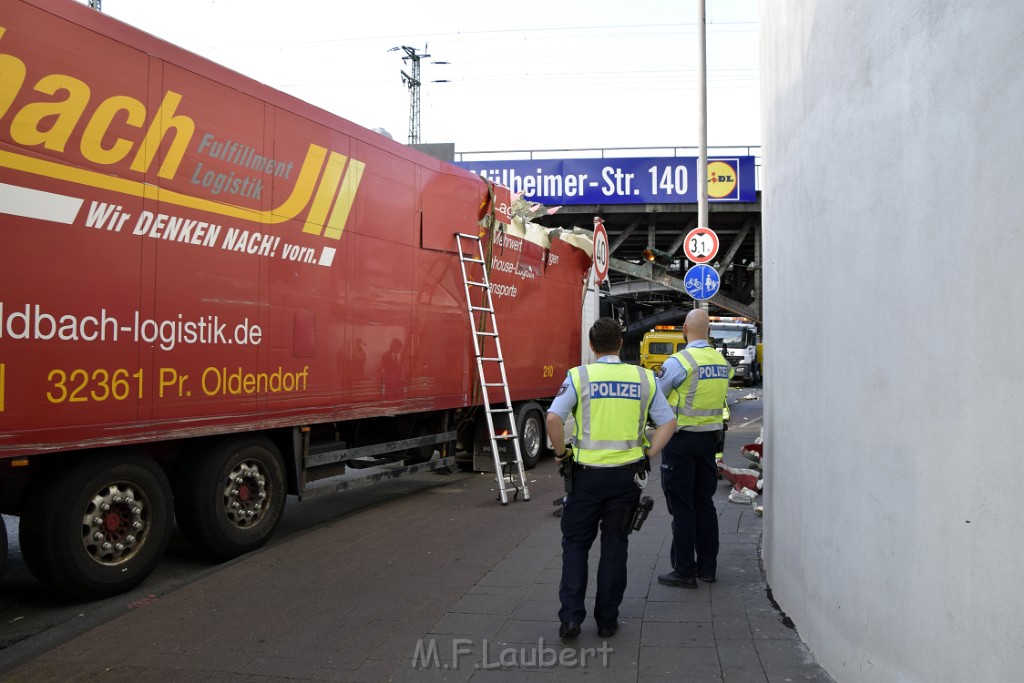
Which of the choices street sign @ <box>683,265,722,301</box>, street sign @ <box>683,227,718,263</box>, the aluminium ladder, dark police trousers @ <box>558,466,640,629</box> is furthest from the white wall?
street sign @ <box>683,227,718,263</box>

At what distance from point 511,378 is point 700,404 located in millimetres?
5377

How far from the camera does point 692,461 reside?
18.2ft

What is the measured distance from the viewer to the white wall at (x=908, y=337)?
8.46 ft

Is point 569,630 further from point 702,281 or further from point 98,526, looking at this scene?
point 702,281

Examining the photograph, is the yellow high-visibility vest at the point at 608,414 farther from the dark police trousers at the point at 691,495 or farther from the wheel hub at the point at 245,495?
the wheel hub at the point at 245,495

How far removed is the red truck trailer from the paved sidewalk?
0.74 meters

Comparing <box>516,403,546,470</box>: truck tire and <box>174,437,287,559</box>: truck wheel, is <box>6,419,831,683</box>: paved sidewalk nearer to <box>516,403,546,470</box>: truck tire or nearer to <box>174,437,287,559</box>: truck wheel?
<box>174,437,287,559</box>: truck wheel

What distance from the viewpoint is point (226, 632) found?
4770 millimetres

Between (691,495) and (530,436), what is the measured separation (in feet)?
20.2

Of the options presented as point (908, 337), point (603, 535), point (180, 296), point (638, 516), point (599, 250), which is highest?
point (599, 250)

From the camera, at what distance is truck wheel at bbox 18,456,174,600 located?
16.4 feet

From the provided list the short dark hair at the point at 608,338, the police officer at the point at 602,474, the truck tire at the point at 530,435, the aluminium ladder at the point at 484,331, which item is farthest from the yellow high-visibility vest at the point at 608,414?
the truck tire at the point at 530,435

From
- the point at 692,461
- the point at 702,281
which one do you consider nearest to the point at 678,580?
the point at 692,461

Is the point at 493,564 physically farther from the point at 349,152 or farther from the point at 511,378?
the point at 511,378
